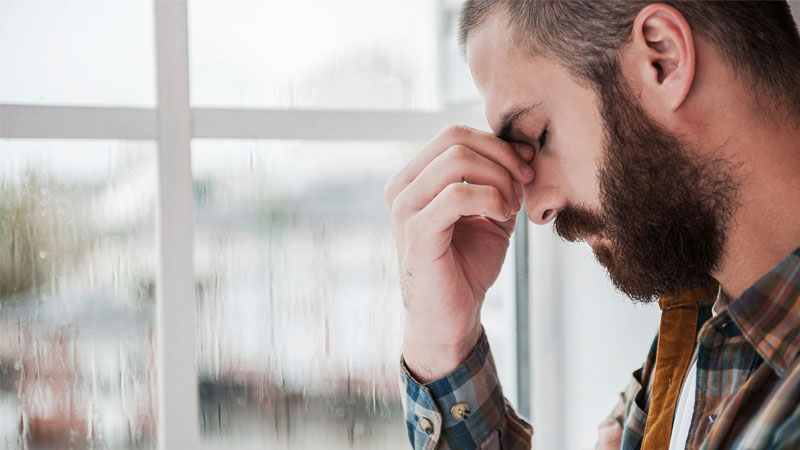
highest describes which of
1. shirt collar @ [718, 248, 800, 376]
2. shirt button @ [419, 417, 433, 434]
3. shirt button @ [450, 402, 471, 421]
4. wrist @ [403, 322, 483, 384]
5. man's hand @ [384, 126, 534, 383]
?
man's hand @ [384, 126, 534, 383]

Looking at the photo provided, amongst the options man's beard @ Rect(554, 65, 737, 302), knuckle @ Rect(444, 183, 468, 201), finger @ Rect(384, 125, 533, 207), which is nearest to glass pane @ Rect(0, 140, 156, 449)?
finger @ Rect(384, 125, 533, 207)

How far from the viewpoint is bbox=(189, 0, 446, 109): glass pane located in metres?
1.51

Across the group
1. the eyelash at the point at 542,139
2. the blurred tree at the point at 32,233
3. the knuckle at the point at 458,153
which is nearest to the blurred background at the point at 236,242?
the blurred tree at the point at 32,233

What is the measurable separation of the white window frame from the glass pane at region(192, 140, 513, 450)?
0.21ft

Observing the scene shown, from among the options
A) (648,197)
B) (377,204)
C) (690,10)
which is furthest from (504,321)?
(690,10)

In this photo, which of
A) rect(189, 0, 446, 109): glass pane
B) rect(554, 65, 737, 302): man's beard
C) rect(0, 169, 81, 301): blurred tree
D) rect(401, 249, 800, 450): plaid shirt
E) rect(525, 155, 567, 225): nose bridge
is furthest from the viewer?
rect(189, 0, 446, 109): glass pane

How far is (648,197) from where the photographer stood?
91cm

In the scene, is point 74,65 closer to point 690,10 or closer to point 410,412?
point 410,412

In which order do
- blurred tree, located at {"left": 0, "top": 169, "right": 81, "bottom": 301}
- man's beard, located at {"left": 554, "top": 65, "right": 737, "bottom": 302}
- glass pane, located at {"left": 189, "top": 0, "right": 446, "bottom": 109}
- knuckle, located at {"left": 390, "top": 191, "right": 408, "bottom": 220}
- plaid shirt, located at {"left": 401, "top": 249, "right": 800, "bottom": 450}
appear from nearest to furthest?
1. plaid shirt, located at {"left": 401, "top": 249, "right": 800, "bottom": 450}
2. man's beard, located at {"left": 554, "top": 65, "right": 737, "bottom": 302}
3. knuckle, located at {"left": 390, "top": 191, "right": 408, "bottom": 220}
4. blurred tree, located at {"left": 0, "top": 169, "right": 81, "bottom": 301}
5. glass pane, located at {"left": 189, "top": 0, "right": 446, "bottom": 109}

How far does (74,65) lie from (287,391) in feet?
2.55

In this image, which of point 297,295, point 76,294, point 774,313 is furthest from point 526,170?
point 76,294

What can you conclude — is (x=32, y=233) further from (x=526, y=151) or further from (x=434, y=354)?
(x=526, y=151)

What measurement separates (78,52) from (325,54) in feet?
1.62

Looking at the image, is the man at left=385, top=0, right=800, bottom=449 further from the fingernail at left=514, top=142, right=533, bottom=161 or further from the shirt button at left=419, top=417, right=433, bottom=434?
the shirt button at left=419, top=417, right=433, bottom=434
